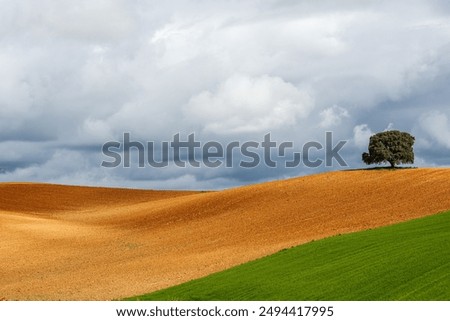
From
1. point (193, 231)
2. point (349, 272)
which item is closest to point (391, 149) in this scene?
point (193, 231)

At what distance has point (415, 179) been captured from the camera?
5044cm

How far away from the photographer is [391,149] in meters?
59.2

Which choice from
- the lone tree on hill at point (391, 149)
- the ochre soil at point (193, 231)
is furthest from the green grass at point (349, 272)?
the lone tree on hill at point (391, 149)

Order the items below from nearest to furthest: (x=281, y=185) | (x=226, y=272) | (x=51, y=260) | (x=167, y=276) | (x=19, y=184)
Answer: (x=226, y=272)
(x=167, y=276)
(x=51, y=260)
(x=281, y=185)
(x=19, y=184)

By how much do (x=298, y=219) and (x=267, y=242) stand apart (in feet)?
22.9

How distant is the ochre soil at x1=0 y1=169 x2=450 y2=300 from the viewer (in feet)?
101

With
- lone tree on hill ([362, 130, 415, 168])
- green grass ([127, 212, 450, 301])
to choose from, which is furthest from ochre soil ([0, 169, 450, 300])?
green grass ([127, 212, 450, 301])

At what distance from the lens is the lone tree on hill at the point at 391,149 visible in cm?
5872

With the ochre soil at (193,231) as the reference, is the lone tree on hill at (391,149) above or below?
above

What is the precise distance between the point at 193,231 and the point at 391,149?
910 inches

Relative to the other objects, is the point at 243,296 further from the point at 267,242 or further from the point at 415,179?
the point at 415,179

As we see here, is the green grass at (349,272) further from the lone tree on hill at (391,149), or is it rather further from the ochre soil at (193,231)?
the lone tree on hill at (391,149)

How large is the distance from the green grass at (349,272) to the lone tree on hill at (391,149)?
29.2m

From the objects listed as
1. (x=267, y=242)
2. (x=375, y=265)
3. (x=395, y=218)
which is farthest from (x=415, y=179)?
(x=375, y=265)
